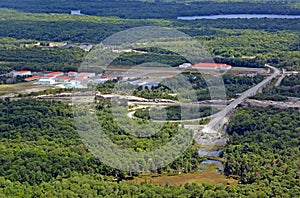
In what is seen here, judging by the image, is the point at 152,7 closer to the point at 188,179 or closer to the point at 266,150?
the point at 266,150

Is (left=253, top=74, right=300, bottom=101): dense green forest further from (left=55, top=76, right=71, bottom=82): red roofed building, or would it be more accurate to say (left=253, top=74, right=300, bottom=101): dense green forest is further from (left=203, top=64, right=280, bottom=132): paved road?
(left=55, top=76, right=71, bottom=82): red roofed building

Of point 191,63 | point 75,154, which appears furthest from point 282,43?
point 75,154

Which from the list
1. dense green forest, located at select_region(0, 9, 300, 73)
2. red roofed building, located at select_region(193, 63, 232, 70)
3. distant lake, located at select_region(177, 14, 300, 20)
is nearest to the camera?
red roofed building, located at select_region(193, 63, 232, 70)

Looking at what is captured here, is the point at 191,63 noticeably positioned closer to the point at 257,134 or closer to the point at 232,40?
the point at 232,40

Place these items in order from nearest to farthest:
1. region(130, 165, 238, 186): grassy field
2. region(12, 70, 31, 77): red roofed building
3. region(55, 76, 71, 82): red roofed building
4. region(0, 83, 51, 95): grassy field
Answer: region(130, 165, 238, 186): grassy field, region(0, 83, 51, 95): grassy field, region(55, 76, 71, 82): red roofed building, region(12, 70, 31, 77): red roofed building

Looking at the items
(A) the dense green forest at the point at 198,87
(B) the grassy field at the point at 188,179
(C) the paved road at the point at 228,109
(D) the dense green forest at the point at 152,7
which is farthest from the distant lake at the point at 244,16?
(B) the grassy field at the point at 188,179

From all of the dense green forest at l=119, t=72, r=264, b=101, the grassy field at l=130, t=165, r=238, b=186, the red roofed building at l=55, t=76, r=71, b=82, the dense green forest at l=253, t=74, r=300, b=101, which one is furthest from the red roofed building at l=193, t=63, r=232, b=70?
the grassy field at l=130, t=165, r=238, b=186

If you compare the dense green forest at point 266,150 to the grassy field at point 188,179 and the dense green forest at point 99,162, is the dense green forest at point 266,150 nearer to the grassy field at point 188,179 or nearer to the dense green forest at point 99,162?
the dense green forest at point 99,162

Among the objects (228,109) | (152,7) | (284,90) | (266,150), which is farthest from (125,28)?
(266,150)
